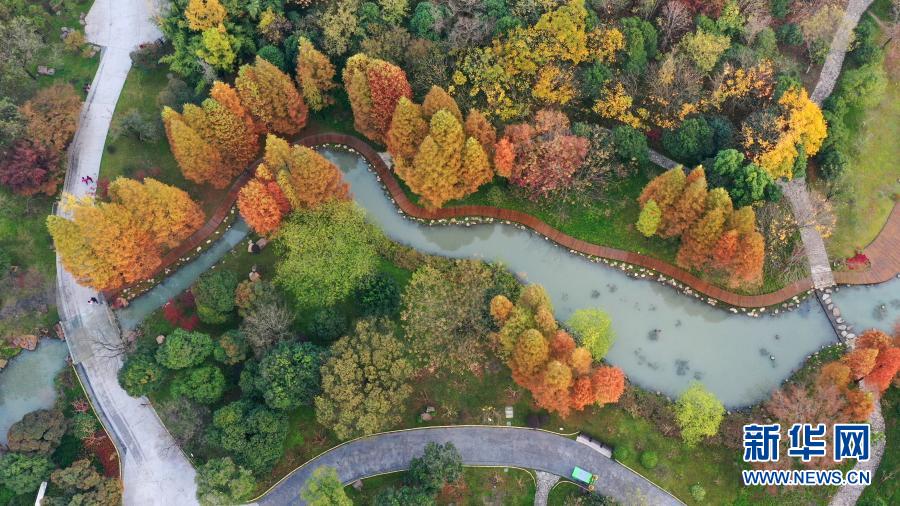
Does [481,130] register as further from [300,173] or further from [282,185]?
[282,185]

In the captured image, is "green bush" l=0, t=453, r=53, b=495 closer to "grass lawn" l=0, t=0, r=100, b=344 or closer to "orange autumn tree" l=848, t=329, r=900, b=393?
"grass lawn" l=0, t=0, r=100, b=344

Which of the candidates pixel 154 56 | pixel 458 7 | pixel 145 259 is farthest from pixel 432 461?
pixel 154 56

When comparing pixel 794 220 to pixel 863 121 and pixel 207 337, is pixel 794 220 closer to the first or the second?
pixel 863 121

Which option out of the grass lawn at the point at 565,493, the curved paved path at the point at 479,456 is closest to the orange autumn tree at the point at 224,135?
the curved paved path at the point at 479,456

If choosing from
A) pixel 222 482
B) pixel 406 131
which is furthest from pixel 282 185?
pixel 222 482

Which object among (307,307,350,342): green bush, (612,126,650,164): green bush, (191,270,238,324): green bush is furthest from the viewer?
(612,126,650,164): green bush

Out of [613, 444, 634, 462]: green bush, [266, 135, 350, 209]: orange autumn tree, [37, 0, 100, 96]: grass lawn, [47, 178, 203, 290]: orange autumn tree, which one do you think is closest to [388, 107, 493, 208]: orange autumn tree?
[266, 135, 350, 209]: orange autumn tree
